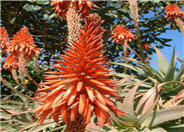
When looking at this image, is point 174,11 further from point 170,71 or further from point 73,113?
point 73,113

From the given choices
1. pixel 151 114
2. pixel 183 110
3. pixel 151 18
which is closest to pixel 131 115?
pixel 151 114

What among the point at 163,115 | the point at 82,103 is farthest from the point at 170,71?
the point at 82,103

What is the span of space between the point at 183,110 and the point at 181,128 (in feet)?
0.51

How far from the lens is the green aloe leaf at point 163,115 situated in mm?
1035

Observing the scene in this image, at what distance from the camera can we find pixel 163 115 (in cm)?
107

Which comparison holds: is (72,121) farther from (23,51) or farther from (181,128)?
(23,51)

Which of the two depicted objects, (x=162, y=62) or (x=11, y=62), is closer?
(x=162, y=62)

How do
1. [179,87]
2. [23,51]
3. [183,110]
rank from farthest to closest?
[23,51]
[179,87]
[183,110]

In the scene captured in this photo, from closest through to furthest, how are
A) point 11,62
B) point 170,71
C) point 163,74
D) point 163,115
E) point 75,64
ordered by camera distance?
point 75,64 < point 163,115 < point 170,71 < point 163,74 < point 11,62

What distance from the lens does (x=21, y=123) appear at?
5.38ft

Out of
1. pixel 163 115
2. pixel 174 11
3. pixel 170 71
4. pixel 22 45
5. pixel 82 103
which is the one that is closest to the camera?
pixel 82 103

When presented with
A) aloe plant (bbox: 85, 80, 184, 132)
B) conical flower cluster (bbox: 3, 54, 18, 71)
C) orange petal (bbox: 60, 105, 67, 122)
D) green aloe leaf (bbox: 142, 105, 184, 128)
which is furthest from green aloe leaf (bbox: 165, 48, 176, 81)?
conical flower cluster (bbox: 3, 54, 18, 71)

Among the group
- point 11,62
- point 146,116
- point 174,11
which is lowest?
point 146,116

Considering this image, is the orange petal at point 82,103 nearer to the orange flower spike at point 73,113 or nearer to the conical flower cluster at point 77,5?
the orange flower spike at point 73,113
